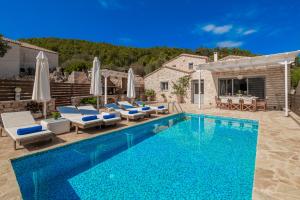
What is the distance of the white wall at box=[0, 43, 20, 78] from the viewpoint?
849 inches

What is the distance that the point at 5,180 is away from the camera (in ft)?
10.3

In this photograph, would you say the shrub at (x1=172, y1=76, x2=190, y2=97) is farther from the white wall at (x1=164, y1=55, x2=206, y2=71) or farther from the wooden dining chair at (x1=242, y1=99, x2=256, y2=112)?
the wooden dining chair at (x1=242, y1=99, x2=256, y2=112)

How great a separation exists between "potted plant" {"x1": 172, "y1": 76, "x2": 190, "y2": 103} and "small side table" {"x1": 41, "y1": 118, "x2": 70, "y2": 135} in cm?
1394

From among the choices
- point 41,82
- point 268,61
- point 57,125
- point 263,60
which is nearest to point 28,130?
point 57,125

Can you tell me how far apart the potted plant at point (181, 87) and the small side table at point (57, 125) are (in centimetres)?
1394

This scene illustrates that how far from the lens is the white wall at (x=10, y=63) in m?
21.6

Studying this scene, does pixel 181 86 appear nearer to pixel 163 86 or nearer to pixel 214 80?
pixel 163 86

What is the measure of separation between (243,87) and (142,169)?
46.2 feet

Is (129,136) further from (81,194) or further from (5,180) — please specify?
(5,180)

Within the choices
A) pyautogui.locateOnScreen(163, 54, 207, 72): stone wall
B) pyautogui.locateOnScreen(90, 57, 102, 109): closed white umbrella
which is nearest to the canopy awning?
pyautogui.locateOnScreen(90, 57, 102, 109): closed white umbrella

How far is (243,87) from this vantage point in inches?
599

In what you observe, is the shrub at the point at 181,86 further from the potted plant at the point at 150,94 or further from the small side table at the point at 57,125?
the small side table at the point at 57,125

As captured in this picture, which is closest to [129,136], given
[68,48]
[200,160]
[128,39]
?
[200,160]

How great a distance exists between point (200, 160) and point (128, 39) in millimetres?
46010
